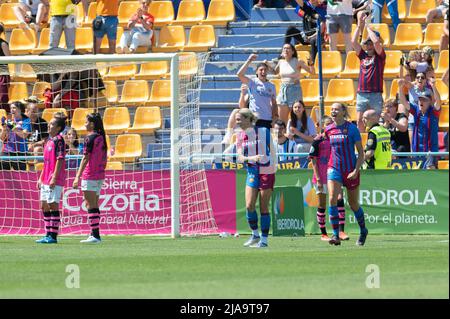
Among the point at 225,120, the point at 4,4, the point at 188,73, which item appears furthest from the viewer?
the point at 4,4

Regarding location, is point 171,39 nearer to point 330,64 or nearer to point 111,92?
point 111,92

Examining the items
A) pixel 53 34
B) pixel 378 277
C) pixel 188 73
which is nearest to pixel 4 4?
pixel 53 34

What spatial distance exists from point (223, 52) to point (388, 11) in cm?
381

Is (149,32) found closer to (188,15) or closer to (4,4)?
(188,15)

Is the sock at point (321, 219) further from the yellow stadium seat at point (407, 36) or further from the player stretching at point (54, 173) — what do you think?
the yellow stadium seat at point (407, 36)

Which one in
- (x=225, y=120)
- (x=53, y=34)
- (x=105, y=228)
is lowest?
(x=105, y=228)

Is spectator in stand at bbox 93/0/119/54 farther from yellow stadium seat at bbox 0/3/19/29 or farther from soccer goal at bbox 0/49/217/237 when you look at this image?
yellow stadium seat at bbox 0/3/19/29

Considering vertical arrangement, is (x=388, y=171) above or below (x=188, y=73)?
below

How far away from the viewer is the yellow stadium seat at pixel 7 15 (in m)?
31.1

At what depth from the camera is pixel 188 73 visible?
77.7 feet

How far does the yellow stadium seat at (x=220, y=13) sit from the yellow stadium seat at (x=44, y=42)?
3.48 m

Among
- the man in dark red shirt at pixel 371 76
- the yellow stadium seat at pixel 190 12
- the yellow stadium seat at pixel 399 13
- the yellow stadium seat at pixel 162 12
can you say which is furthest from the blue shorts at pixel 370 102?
the yellow stadium seat at pixel 162 12

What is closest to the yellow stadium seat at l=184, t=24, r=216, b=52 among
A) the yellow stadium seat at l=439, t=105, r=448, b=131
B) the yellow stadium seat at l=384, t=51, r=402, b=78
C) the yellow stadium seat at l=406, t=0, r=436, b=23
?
the yellow stadium seat at l=384, t=51, r=402, b=78

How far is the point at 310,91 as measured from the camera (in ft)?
84.6
